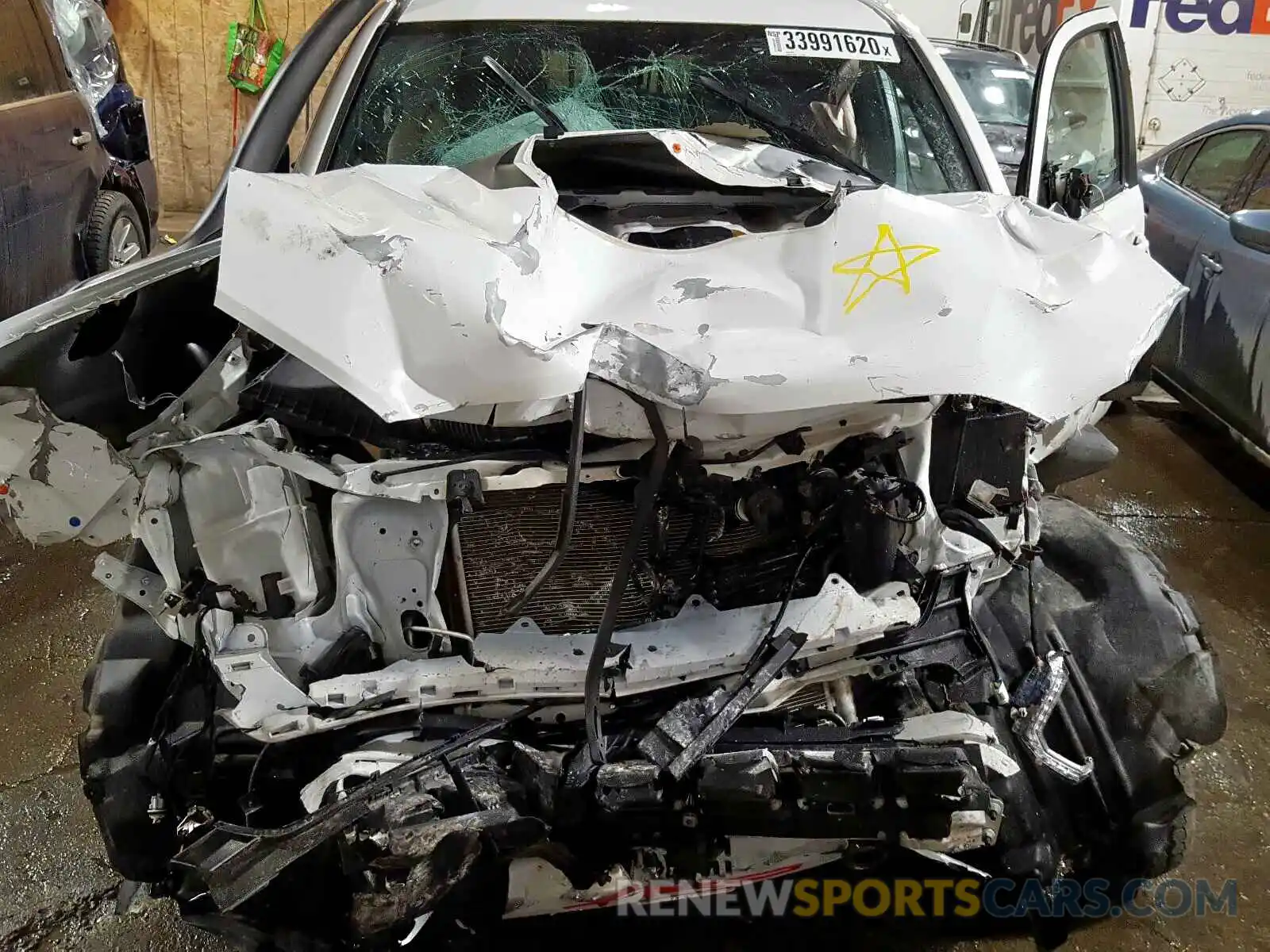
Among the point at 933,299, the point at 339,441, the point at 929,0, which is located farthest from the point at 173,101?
the point at 933,299

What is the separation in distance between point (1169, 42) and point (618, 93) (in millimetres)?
7462

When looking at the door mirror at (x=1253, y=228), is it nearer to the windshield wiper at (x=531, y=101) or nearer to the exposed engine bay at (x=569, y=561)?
the exposed engine bay at (x=569, y=561)

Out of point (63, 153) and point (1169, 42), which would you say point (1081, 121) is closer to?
point (63, 153)

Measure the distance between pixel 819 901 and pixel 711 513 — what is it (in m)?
0.90

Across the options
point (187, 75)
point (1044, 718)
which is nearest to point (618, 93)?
point (1044, 718)

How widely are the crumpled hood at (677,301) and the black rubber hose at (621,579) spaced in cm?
12

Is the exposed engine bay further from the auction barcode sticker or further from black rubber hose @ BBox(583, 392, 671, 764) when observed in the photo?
the auction barcode sticker

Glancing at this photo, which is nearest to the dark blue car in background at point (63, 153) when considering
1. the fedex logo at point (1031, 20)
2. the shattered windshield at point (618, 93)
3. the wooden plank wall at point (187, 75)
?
the shattered windshield at point (618, 93)

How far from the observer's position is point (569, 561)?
5.68ft

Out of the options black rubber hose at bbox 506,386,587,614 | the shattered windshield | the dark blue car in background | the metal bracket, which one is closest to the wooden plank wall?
the dark blue car in background

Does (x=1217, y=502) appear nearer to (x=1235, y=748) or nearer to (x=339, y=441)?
(x=1235, y=748)

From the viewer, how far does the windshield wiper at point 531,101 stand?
2.30 metres

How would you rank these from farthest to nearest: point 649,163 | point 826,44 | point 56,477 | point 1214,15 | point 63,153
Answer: point 1214,15
point 63,153
point 826,44
point 649,163
point 56,477

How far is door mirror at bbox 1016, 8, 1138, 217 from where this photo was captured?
7.18 ft
